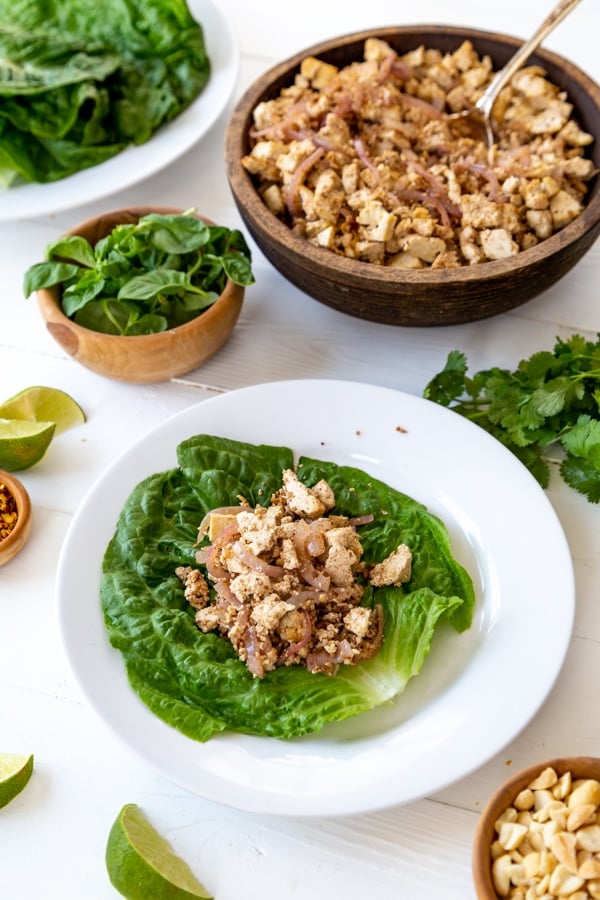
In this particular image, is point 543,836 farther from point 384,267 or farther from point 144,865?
point 384,267

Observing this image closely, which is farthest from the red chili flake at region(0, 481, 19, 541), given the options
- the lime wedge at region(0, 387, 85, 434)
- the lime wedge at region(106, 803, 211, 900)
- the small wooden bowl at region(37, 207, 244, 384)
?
the lime wedge at region(106, 803, 211, 900)

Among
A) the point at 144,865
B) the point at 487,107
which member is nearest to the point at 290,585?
the point at 144,865

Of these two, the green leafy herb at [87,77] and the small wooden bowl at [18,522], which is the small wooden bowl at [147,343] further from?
the green leafy herb at [87,77]

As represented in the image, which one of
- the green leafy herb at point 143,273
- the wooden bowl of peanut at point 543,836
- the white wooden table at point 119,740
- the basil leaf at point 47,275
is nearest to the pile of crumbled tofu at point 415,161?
the green leafy herb at point 143,273

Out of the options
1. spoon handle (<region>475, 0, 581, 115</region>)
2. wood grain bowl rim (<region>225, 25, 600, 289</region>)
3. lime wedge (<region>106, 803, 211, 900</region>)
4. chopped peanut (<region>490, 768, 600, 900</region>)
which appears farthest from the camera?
spoon handle (<region>475, 0, 581, 115</region>)

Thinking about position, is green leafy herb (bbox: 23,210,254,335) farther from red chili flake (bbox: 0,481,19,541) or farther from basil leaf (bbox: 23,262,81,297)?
red chili flake (bbox: 0,481,19,541)
